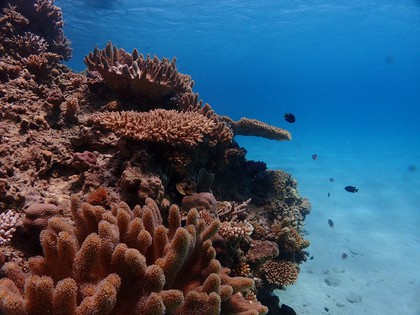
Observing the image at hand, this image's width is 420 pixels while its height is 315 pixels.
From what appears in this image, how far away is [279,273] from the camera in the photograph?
20.0 feet

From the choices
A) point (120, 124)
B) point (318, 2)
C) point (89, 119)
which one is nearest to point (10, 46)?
point (89, 119)

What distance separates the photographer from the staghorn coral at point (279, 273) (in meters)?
6.01

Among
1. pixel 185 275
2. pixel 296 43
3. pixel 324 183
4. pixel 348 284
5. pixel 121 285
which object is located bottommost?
pixel 121 285

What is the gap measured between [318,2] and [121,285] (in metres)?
37.9

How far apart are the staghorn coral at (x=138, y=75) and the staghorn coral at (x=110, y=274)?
3550mm

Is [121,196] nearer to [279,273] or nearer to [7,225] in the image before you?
[7,225]

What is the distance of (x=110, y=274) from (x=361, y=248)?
13794 millimetres

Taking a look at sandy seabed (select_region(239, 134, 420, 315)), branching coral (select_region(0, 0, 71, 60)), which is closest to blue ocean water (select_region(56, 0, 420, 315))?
sandy seabed (select_region(239, 134, 420, 315))

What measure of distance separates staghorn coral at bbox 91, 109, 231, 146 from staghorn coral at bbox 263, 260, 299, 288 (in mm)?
3287

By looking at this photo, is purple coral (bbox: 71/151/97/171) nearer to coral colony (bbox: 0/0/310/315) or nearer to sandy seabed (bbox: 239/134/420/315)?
coral colony (bbox: 0/0/310/315)

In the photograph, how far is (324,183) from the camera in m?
21.8

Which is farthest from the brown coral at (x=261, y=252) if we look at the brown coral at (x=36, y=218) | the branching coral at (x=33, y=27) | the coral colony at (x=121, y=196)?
the branching coral at (x=33, y=27)

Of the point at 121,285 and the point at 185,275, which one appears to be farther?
the point at 185,275

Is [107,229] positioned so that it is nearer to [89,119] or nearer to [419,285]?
[89,119]
